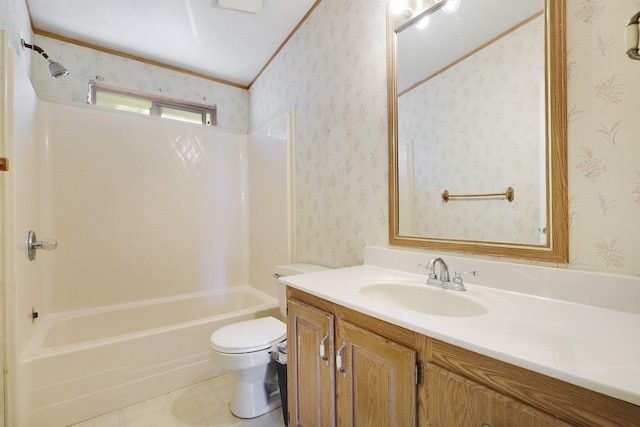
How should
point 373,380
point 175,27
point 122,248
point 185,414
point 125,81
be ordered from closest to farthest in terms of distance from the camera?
point 373,380
point 185,414
point 175,27
point 122,248
point 125,81

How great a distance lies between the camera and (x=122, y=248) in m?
2.33

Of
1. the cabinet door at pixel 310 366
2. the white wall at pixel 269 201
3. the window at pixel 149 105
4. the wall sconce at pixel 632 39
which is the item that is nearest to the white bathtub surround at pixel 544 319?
the cabinet door at pixel 310 366

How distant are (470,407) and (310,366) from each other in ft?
2.02

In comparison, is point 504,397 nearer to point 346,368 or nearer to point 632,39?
point 346,368

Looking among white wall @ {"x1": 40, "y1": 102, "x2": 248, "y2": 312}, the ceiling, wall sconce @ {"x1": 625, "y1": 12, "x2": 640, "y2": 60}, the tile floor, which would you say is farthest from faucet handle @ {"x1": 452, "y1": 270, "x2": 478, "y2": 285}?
white wall @ {"x1": 40, "y1": 102, "x2": 248, "y2": 312}

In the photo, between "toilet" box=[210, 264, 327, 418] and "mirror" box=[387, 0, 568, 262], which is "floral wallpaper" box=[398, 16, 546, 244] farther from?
"toilet" box=[210, 264, 327, 418]

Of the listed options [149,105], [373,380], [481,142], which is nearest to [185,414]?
[373,380]

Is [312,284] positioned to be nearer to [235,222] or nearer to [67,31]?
[235,222]

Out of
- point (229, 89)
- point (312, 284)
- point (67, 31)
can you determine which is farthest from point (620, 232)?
point (67, 31)

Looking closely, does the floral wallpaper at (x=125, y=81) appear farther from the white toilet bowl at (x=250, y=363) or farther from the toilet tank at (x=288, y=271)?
the white toilet bowl at (x=250, y=363)

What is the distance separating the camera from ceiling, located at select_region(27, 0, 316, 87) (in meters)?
1.90

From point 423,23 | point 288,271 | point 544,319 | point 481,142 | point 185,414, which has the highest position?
point 423,23

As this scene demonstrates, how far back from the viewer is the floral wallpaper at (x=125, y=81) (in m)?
2.19

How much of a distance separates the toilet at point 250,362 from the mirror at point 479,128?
0.90 m
